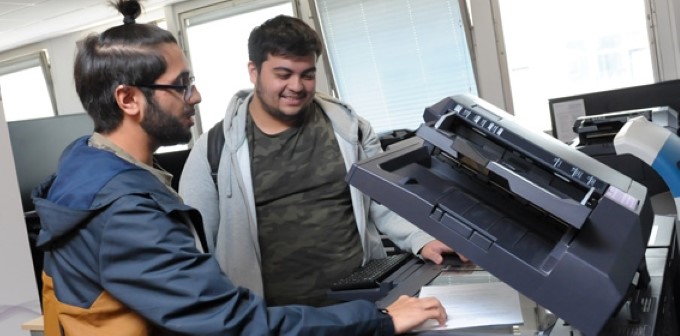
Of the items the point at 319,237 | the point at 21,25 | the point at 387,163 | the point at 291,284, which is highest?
the point at 21,25

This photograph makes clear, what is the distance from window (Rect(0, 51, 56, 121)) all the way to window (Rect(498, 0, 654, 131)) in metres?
5.56

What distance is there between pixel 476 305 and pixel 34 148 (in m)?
3.02

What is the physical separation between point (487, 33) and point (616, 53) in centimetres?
88

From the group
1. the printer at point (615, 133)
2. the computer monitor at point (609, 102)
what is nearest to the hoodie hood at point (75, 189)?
the printer at point (615, 133)

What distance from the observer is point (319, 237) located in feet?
5.93

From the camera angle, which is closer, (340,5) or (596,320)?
(596,320)

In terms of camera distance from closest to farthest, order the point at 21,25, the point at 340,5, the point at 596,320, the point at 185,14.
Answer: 1. the point at 596,320
2. the point at 340,5
3. the point at 185,14
4. the point at 21,25

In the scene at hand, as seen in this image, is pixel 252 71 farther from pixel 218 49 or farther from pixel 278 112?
pixel 218 49

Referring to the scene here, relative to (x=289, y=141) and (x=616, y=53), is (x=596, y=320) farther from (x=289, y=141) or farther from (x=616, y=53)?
(x=616, y=53)

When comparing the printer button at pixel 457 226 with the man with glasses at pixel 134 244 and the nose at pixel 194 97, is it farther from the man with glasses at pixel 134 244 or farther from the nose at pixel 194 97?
the nose at pixel 194 97

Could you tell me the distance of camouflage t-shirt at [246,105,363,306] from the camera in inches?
70.6

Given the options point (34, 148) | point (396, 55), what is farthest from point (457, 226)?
point (396, 55)

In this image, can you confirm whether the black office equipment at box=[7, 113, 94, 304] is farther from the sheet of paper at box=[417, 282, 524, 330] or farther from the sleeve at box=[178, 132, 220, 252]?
the sheet of paper at box=[417, 282, 524, 330]

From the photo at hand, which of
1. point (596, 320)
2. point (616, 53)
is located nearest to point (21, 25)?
point (616, 53)
